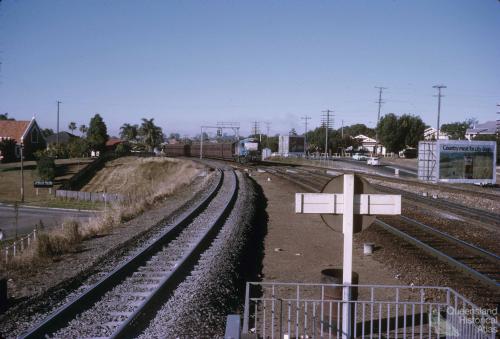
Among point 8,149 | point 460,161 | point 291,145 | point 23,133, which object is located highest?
point 23,133

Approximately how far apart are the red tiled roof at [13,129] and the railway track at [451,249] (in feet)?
230

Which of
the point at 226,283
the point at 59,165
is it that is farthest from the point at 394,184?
the point at 59,165

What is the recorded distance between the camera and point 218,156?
7444cm

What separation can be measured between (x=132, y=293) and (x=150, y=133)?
367ft

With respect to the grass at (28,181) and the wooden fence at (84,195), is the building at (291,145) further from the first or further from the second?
the wooden fence at (84,195)

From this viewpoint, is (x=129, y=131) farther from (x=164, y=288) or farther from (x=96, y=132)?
(x=164, y=288)

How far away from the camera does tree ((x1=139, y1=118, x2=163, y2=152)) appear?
115 m

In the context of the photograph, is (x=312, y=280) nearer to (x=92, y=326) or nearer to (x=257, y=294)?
(x=257, y=294)

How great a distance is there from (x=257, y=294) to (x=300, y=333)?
2.30 m

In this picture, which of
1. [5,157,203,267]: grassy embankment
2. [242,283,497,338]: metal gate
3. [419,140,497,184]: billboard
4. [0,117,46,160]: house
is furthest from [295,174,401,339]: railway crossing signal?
[0,117,46,160]: house

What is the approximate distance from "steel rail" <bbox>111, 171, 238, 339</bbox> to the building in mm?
74112

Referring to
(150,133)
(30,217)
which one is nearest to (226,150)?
(30,217)

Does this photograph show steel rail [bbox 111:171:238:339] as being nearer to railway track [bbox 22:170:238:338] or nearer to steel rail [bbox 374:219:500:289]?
railway track [bbox 22:170:238:338]

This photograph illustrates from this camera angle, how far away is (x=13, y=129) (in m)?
74.8
